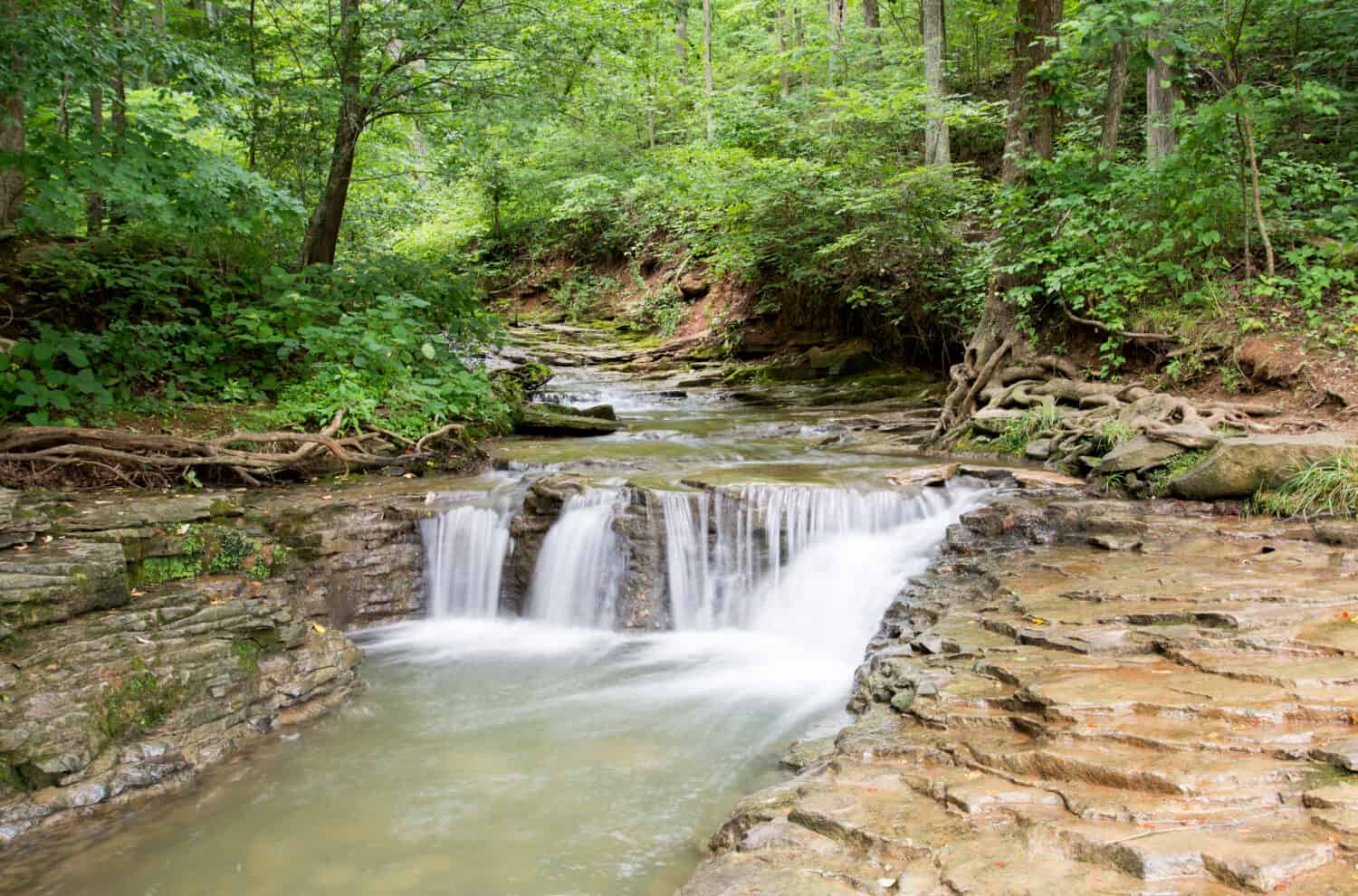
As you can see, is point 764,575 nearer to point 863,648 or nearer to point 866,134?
point 863,648

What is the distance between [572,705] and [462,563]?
2646mm

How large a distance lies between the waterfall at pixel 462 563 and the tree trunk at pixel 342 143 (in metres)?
4.98

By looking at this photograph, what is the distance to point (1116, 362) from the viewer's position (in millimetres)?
10008

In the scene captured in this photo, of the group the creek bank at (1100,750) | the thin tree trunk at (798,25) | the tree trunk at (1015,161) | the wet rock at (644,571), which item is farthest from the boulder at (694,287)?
the creek bank at (1100,750)

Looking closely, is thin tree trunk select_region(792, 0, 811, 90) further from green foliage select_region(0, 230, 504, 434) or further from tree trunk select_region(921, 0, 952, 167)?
green foliage select_region(0, 230, 504, 434)

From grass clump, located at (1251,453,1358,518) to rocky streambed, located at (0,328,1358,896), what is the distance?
37 centimetres

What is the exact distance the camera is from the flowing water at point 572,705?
4.18 metres

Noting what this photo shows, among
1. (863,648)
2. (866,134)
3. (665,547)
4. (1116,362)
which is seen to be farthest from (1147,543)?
(866,134)

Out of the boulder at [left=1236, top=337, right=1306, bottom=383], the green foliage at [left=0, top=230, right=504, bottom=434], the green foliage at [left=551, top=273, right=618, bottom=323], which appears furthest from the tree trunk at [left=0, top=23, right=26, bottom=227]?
the green foliage at [left=551, top=273, right=618, bottom=323]

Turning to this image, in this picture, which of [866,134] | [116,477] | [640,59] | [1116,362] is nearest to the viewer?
[116,477]

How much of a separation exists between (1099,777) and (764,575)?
473cm

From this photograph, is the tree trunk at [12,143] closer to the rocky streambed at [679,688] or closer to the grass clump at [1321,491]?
the rocky streambed at [679,688]

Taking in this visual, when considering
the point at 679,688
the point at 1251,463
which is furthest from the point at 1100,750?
the point at 1251,463

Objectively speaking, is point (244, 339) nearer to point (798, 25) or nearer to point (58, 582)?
point (58, 582)
